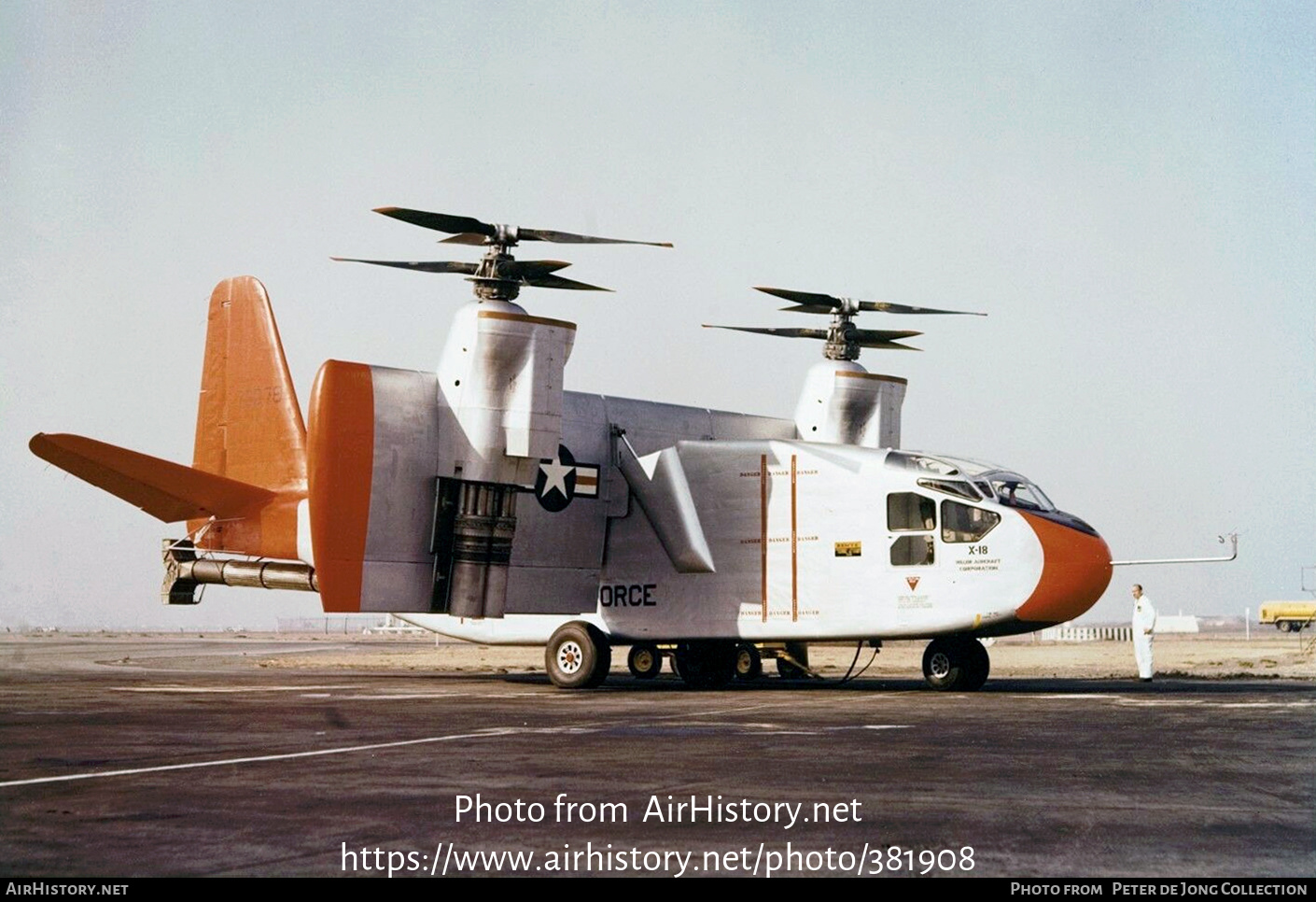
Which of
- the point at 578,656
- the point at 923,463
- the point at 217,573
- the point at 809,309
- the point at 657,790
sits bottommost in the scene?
the point at 657,790

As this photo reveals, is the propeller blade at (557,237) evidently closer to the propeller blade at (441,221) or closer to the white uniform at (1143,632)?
the propeller blade at (441,221)

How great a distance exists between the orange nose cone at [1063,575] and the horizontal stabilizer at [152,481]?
14.3 metres

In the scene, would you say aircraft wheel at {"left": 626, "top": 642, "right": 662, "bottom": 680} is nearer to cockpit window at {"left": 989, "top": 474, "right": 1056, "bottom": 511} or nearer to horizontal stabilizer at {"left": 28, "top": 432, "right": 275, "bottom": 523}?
horizontal stabilizer at {"left": 28, "top": 432, "right": 275, "bottom": 523}

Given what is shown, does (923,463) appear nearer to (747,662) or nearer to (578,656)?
(747,662)

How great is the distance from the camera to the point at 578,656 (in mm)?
23484

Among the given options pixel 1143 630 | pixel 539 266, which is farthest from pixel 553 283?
pixel 1143 630

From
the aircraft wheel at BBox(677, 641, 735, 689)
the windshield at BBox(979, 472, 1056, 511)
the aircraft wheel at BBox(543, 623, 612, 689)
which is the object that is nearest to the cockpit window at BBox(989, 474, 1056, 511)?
the windshield at BBox(979, 472, 1056, 511)

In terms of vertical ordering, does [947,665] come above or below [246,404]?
below

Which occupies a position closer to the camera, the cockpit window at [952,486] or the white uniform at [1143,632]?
the cockpit window at [952,486]

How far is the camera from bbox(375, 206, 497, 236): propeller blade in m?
21.1

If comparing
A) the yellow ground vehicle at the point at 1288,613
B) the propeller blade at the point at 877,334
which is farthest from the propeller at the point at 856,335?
the yellow ground vehicle at the point at 1288,613

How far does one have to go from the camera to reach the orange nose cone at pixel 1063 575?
2072 centimetres

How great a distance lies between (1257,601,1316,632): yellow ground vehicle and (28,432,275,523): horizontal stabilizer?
216 ft

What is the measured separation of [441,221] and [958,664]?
10.9 metres
